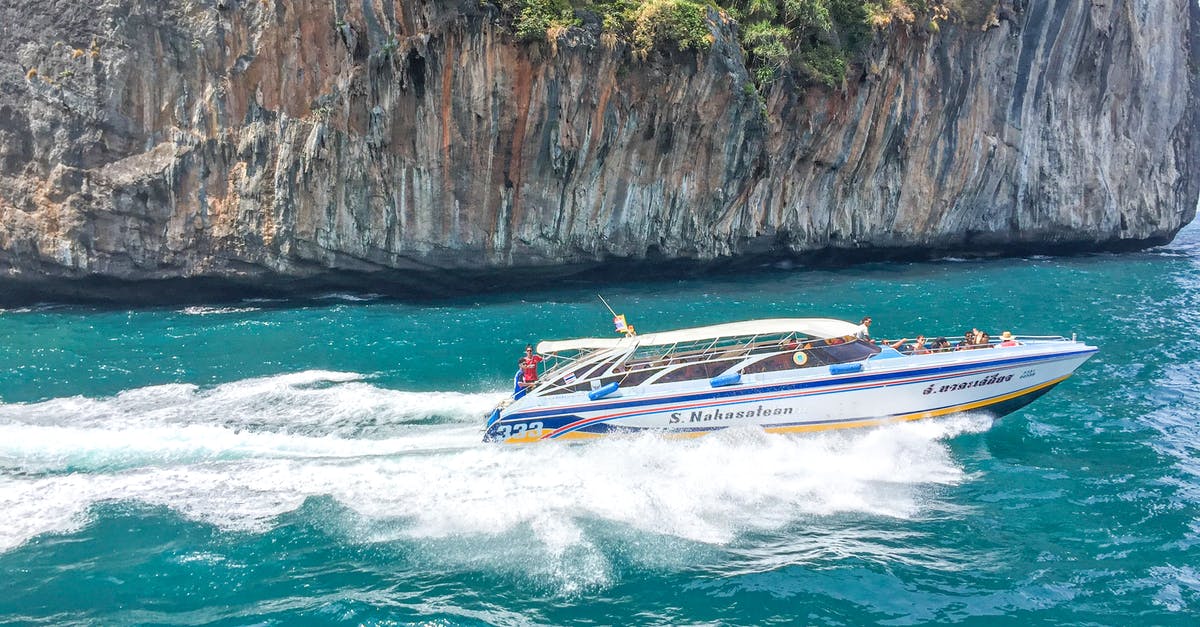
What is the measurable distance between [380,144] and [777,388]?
17.6 metres

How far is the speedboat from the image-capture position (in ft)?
50.0

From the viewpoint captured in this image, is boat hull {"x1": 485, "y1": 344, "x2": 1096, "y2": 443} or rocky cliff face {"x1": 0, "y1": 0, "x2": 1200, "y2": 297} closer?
boat hull {"x1": 485, "y1": 344, "x2": 1096, "y2": 443}

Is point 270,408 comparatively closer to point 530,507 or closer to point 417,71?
point 530,507

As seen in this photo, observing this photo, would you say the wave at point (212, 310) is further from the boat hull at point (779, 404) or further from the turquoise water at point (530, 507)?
the boat hull at point (779, 404)

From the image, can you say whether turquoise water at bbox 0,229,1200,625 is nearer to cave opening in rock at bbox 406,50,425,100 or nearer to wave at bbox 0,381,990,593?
wave at bbox 0,381,990,593

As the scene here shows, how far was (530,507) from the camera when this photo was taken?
12.3 meters

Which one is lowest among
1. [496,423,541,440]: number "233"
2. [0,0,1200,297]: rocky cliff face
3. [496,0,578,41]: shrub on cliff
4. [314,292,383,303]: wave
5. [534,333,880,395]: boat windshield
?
[496,423,541,440]: number "233"

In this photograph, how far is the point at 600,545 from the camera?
1120 centimetres

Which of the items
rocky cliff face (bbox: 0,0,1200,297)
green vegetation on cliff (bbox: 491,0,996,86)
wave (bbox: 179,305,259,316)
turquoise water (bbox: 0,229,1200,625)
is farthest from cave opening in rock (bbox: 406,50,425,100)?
turquoise water (bbox: 0,229,1200,625)

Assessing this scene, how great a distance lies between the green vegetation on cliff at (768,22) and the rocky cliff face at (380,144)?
0.64m

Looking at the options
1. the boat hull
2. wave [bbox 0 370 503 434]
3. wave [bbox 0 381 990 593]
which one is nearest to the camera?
wave [bbox 0 381 990 593]

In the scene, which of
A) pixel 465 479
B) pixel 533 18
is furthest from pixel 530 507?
pixel 533 18

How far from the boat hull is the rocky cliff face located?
15.1 metres

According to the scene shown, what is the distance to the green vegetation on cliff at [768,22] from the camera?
26812 millimetres
